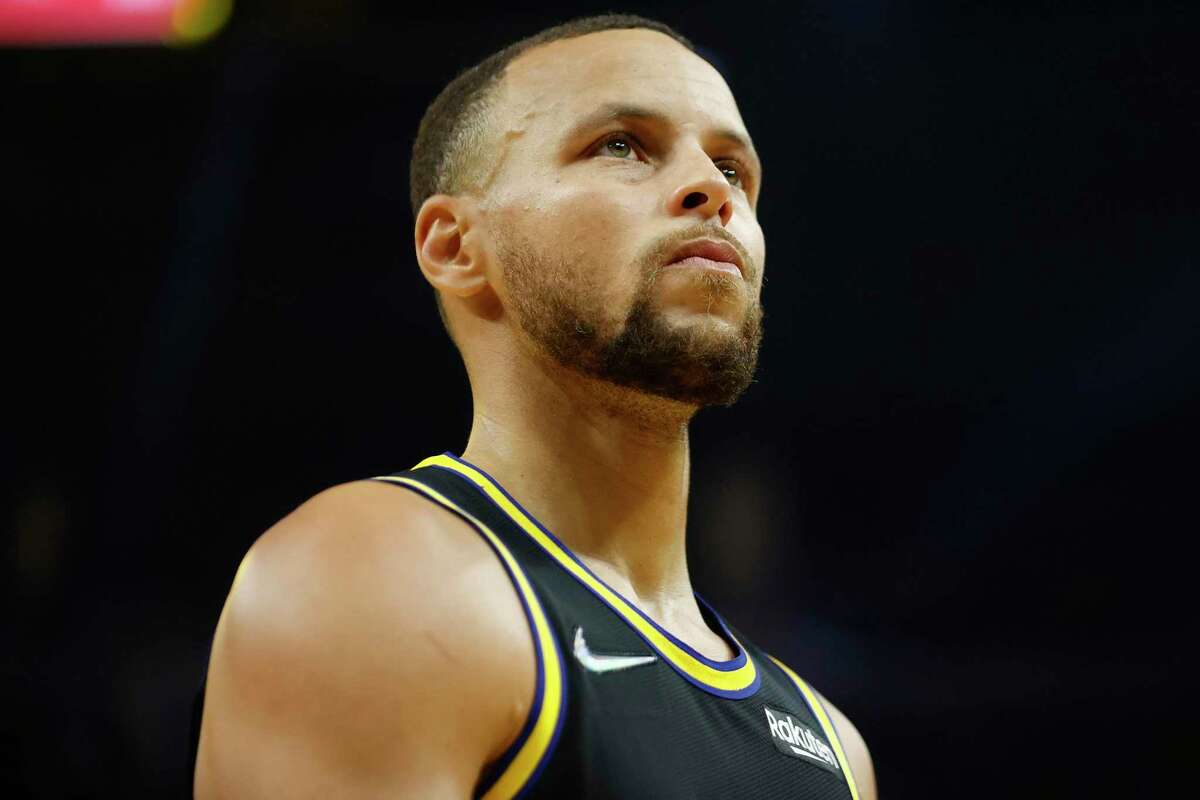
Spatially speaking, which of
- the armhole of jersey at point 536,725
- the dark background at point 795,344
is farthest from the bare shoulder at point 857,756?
the dark background at point 795,344

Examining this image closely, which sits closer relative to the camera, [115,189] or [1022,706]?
[1022,706]

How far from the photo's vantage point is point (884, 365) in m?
4.16

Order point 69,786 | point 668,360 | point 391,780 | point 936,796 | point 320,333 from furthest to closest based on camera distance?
point 320,333 < point 936,796 < point 69,786 < point 668,360 < point 391,780

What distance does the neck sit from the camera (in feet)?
4.79

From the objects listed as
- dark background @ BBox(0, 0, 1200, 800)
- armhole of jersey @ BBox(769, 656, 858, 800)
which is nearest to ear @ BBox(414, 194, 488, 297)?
armhole of jersey @ BBox(769, 656, 858, 800)

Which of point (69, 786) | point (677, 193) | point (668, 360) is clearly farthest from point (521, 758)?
point (69, 786)

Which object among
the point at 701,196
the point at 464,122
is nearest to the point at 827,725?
the point at 701,196

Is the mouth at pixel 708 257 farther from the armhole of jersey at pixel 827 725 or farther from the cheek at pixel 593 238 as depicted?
the armhole of jersey at pixel 827 725

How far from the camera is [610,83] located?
160 cm

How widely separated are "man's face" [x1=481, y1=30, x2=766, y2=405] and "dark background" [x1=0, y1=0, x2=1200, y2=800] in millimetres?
2384

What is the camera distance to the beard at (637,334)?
56.1 inches

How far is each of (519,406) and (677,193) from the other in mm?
316

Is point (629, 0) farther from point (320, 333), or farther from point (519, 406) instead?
point (519, 406)

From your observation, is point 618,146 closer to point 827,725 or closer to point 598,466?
point 598,466
